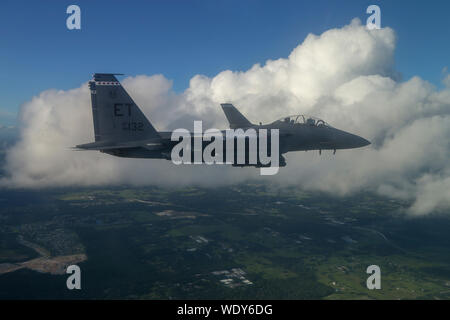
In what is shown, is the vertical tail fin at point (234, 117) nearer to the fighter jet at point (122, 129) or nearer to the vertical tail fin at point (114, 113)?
the fighter jet at point (122, 129)

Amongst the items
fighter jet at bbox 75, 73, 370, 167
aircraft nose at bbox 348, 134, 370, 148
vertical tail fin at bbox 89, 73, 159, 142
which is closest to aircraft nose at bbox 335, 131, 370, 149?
aircraft nose at bbox 348, 134, 370, 148

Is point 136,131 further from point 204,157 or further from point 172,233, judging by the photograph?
point 172,233

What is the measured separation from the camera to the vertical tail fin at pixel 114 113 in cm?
2091

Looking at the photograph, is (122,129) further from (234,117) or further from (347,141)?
(347,141)

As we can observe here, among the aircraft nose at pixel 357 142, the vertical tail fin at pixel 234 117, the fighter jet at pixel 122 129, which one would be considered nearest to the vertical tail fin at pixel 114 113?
the fighter jet at pixel 122 129

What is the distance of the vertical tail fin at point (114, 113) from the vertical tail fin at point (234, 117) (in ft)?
40.4

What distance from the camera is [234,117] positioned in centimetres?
3288

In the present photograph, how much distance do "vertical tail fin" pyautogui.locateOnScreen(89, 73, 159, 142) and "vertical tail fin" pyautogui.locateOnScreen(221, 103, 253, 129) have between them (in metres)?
12.3

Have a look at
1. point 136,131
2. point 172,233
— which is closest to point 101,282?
point 172,233

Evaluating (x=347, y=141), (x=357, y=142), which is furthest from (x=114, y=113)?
(x=357, y=142)

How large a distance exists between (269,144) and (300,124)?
4344 millimetres

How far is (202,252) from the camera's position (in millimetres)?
150375

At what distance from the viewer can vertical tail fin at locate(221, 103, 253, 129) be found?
3212 centimetres

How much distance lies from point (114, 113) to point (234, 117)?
1504 centimetres
